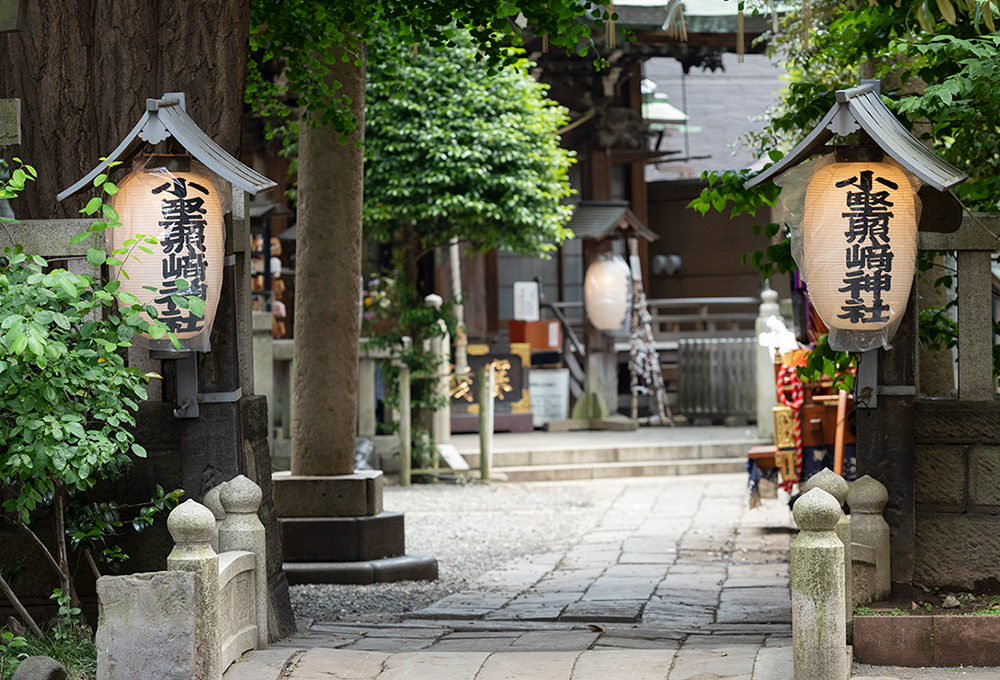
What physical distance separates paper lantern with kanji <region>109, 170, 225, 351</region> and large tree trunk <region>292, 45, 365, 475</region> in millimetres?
4227

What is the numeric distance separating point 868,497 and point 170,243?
3437mm

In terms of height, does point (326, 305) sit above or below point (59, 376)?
above

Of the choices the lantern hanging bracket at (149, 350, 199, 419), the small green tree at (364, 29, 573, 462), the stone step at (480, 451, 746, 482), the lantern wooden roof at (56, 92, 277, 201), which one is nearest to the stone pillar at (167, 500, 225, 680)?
the lantern hanging bracket at (149, 350, 199, 419)

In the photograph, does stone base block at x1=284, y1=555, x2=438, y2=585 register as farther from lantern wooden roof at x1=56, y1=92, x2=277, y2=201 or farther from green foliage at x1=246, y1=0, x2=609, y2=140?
lantern wooden roof at x1=56, y1=92, x2=277, y2=201

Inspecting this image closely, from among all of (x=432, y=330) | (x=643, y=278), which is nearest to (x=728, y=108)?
(x=643, y=278)

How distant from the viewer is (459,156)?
15492 millimetres

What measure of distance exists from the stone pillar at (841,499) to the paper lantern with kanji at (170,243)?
286 centimetres

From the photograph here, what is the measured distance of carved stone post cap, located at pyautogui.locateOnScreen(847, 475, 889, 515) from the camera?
19.2 feet

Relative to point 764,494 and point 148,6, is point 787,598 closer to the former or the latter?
point 764,494

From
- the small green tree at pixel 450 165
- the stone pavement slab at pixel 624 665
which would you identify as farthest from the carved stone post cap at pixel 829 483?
the small green tree at pixel 450 165

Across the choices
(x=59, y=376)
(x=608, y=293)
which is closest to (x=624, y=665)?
(x=59, y=376)

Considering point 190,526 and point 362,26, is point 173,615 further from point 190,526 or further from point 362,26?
point 362,26

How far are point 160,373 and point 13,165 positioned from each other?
4.40 ft

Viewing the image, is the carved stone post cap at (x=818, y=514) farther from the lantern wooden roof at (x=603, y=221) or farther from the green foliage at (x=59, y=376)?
the lantern wooden roof at (x=603, y=221)
